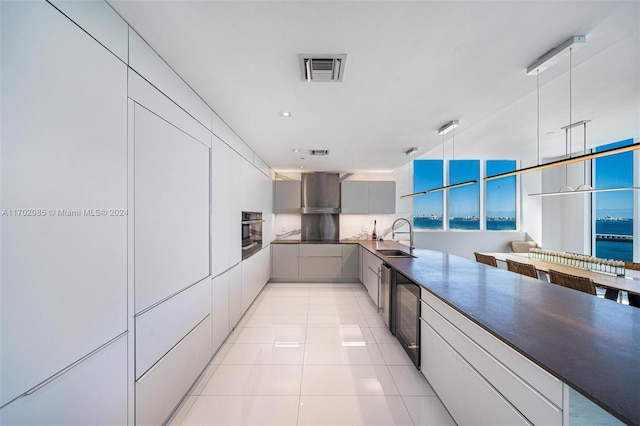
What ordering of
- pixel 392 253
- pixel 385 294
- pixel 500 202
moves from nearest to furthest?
pixel 385 294 → pixel 392 253 → pixel 500 202

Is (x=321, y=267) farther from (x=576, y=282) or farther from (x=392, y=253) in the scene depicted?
(x=576, y=282)

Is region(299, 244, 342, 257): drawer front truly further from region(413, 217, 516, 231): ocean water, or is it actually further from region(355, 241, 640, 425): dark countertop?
region(355, 241, 640, 425): dark countertop

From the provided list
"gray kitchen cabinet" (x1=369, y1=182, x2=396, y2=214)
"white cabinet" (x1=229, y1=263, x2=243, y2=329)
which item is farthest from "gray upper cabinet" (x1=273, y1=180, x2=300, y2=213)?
"white cabinet" (x1=229, y1=263, x2=243, y2=329)

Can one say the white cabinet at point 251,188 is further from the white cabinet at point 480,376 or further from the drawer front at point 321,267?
the white cabinet at point 480,376

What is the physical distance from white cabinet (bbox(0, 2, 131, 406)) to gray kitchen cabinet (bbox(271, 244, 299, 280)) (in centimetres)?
415

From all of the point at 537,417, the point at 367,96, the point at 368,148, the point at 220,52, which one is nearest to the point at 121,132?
the point at 220,52

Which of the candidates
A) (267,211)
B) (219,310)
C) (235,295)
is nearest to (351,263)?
(267,211)

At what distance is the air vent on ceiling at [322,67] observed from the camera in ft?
5.32

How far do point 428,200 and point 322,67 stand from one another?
533 centimetres

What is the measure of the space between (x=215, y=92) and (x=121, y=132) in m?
1.03

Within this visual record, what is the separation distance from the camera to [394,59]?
64.7 inches

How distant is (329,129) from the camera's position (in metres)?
3.05

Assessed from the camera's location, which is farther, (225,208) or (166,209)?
(225,208)

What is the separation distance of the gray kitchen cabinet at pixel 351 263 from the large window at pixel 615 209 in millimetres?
4361
